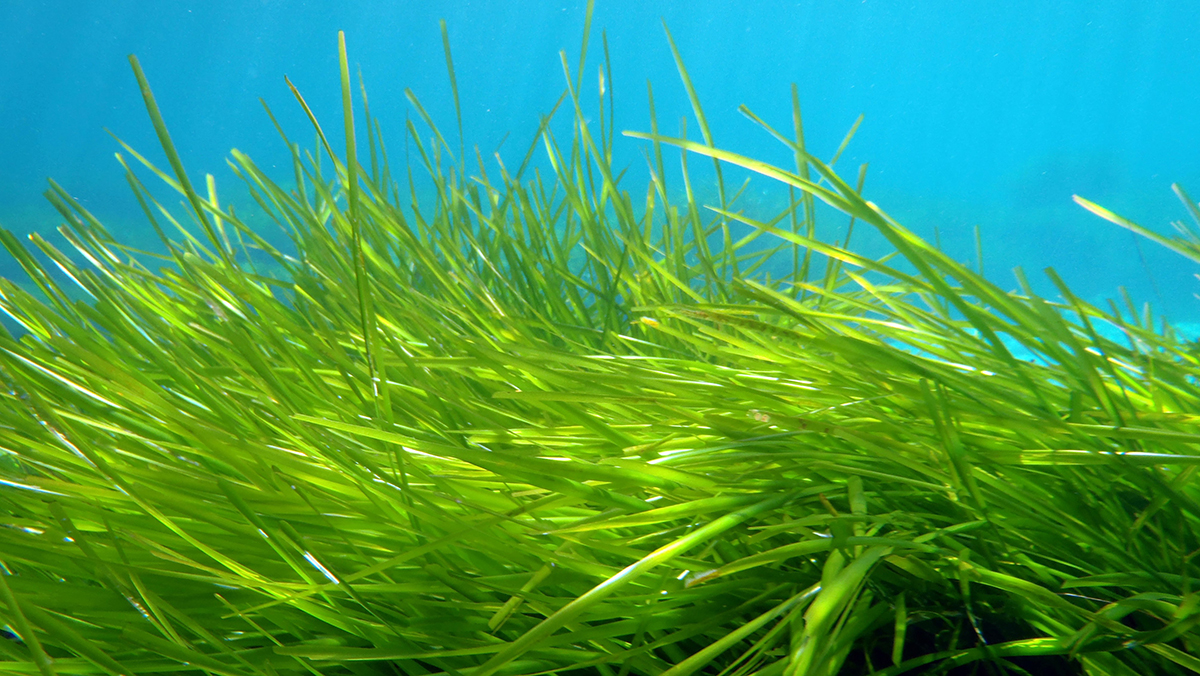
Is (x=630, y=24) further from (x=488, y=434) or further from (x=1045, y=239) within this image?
(x=488, y=434)

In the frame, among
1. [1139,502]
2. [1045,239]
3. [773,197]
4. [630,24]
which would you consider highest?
[630,24]

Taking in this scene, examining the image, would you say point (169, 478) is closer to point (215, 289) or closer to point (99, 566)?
point (99, 566)

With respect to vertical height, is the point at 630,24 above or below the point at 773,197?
above

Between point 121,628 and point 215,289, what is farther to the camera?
point 215,289

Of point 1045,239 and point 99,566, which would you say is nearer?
point 99,566

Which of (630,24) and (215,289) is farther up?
(630,24)

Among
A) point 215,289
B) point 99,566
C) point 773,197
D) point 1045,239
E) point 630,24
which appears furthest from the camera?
point 630,24

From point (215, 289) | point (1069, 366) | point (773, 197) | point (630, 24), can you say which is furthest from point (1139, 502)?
point (630, 24)

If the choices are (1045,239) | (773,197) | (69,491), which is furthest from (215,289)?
(1045,239)

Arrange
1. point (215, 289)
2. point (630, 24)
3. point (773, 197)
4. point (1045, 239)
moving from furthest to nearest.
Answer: point (630, 24), point (1045, 239), point (773, 197), point (215, 289)
